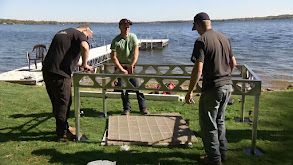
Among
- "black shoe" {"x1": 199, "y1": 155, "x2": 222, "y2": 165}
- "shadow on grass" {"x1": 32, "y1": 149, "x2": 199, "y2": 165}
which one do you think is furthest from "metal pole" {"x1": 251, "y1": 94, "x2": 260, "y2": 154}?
"shadow on grass" {"x1": 32, "y1": 149, "x2": 199, "y2": 165}

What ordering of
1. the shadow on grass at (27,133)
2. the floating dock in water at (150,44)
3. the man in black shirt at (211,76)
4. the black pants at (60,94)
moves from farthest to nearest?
the floating dock in water at (150,44), the shadow on grass at (27,133), the black pants at (60,94), the man in black shirt at (211,76)

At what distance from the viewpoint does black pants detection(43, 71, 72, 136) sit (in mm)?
4664

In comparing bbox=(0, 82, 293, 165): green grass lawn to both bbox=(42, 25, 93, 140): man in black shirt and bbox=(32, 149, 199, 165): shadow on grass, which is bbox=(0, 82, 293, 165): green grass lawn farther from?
bbox=(42, 25, 93, 140): man in black shirt

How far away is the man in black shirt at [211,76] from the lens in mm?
3537

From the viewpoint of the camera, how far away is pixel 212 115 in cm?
378

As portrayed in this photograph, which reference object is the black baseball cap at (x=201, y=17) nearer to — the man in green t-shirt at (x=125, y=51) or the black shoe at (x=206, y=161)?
the black shoe at (x=206, y=161)

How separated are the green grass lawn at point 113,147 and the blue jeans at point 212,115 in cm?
44

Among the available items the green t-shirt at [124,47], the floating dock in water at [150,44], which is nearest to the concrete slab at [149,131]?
the green t-shirt at [124,47]

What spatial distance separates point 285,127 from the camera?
5531 millimetres

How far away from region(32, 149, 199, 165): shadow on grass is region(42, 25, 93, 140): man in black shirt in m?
0.67

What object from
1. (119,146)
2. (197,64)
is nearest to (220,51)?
(197,64)

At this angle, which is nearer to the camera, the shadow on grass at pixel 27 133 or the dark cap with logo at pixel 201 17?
the dark cap with logo at pixel 201 17

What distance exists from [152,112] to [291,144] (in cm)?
312

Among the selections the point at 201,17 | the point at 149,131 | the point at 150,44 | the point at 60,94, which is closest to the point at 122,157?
the point at 149,131
